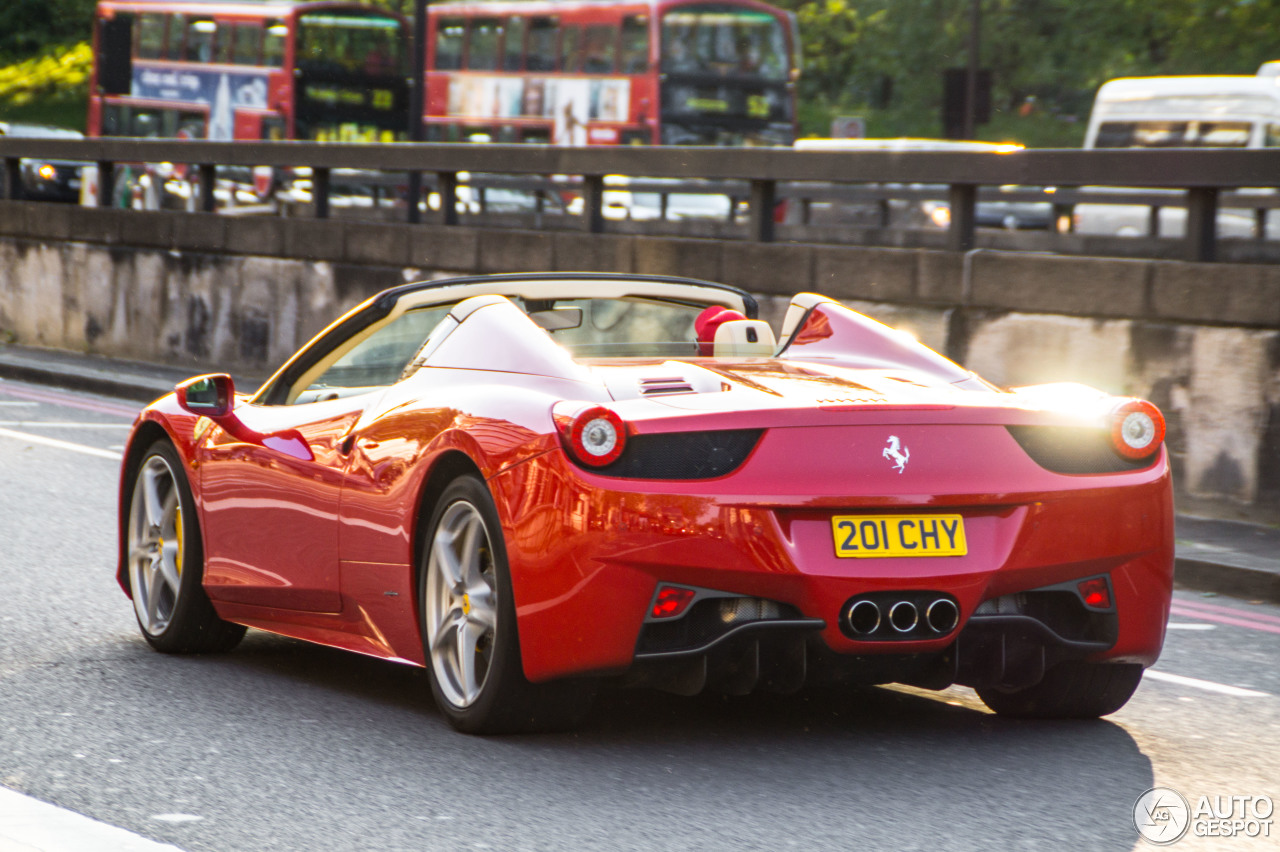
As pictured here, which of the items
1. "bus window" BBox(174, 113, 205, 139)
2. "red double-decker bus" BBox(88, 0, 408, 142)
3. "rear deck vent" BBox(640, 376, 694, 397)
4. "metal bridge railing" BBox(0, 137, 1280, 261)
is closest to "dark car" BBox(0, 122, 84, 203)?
"red double-decker bus" BBox(88, 0, 408, 142)

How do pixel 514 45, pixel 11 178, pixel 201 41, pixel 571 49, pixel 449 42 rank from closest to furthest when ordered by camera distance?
pixel 11 178 → pixel 571 49 → pixel 514 45 → pixel 449 42 → pixel 201 41

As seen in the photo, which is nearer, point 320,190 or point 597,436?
point 597,436

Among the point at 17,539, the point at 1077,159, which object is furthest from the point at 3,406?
the point at 1077,159

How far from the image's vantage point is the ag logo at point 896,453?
4.61 meters

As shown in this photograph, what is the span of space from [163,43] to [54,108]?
39165 mm

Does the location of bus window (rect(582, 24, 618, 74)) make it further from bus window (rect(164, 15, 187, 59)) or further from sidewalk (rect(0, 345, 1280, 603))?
sidewalk (rect(0, 345, 1280, 603))

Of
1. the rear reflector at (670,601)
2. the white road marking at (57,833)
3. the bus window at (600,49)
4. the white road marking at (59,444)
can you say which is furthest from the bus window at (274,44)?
the white road marking at (57,833)

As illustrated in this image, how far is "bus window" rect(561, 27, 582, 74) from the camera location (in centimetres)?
3028

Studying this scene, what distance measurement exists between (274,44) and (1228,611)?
28588 mm

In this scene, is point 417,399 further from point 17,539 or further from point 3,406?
point 3,406

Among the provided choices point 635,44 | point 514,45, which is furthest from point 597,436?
point 514,45

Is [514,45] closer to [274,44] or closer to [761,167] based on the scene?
[274,44]

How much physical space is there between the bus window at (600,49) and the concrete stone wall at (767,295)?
11.5m

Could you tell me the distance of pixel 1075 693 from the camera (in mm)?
5242
